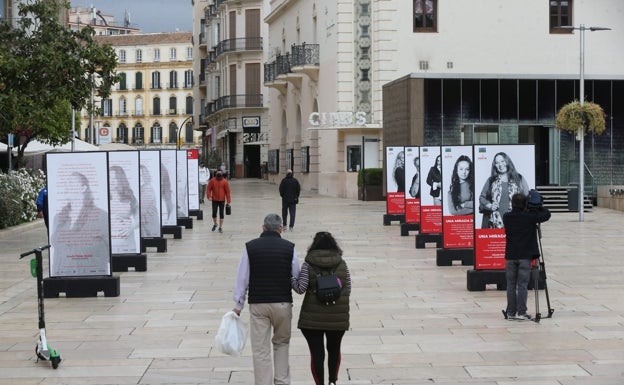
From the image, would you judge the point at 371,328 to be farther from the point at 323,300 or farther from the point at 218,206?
the point at 218,206

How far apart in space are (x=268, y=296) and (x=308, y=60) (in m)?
45.2

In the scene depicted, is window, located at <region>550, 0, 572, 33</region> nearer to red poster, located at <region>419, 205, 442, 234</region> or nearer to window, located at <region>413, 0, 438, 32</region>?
window, located at <region>413, 0, 438, 32</region>

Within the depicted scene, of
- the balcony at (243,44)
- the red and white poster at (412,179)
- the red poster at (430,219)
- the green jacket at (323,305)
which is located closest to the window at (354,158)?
the red and white poster at (412,179)

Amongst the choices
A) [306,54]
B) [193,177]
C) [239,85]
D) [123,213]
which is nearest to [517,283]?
[123,213]

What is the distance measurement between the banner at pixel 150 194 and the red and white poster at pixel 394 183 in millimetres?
9340

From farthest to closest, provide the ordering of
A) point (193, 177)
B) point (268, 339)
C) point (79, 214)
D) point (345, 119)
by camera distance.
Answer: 1. point (345, 119)
2. point (193, 177)
3. point (79, 214)
4. point (268, 339)

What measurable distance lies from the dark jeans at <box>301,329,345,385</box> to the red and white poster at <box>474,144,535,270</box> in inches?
294

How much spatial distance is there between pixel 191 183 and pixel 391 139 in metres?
9.47

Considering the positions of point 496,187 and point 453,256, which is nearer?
point 496,187

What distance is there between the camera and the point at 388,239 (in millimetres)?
25625

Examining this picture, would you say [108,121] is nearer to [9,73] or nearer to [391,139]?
[391,139]

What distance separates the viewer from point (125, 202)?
61.9ft

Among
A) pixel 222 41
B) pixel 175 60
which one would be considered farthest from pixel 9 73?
pixel 175 60

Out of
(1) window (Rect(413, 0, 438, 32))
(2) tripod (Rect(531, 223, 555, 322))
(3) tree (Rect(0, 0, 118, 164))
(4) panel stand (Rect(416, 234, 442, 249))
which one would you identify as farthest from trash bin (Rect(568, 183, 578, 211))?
(2) tripod (Rect(531, 223, 555, 322))
